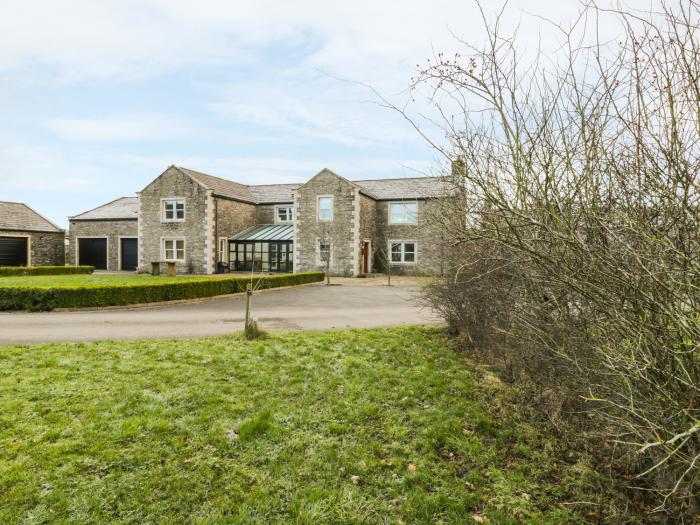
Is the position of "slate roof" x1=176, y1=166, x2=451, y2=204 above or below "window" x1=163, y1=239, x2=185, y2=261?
above

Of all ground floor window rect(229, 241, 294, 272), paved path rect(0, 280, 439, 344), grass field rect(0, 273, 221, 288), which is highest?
ground floor window rect(229, 241, 294, 272)

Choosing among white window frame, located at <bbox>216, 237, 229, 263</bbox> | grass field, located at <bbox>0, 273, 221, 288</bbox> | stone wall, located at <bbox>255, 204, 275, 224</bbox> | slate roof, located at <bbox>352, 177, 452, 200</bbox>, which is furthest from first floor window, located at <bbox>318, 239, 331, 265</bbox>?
grass field, located at <bbox>0, 273, 221, 288</bbox>

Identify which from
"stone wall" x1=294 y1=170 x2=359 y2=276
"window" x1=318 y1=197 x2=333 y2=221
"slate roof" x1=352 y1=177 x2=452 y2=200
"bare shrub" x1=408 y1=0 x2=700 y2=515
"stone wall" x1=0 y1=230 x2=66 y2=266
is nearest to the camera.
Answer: "bare shrub" x1=408 y1=0 x2=700 y2=515

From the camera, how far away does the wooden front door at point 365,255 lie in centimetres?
2916

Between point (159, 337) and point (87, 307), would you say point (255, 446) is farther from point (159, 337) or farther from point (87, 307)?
point (87, 307)

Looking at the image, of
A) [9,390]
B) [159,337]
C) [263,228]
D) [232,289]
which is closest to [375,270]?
[263,228]

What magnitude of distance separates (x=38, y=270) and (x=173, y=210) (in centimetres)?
876

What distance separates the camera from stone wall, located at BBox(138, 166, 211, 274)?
93.6 ft

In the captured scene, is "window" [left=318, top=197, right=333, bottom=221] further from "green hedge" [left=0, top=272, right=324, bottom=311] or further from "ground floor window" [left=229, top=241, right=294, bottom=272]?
"green hedge" [left=0, top=272, right=324, bottom=311]

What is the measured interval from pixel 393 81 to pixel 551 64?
1.35m

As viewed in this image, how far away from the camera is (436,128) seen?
383cm

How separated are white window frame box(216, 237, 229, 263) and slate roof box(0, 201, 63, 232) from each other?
14570 mm

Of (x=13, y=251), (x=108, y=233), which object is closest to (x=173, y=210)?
(x=108, y=233)

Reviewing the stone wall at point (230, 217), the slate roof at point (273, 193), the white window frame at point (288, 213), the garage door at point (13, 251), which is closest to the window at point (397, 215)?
the white window frame at point (288, 213)
